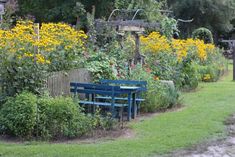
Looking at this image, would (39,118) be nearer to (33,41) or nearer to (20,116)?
(20,116)

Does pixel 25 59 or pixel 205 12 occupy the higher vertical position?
pixel 205 12

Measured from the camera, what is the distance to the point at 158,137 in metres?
8.70

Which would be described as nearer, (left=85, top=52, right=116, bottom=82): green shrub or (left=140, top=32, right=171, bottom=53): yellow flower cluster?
(left=85, top=52, right=116, bottom=82): green shrub

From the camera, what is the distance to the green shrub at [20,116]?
327 inches

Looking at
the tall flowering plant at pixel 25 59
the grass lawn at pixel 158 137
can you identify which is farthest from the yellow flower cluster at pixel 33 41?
the grass lawn at pixel 158 137

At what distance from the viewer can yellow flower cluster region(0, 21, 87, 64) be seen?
905 centimetres

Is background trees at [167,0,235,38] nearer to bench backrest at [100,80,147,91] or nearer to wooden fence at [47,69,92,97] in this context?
bench backrest at [100,80,147,91]

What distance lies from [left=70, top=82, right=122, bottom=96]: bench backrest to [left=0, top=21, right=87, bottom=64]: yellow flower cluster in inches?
34.6

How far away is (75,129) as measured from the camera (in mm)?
8547

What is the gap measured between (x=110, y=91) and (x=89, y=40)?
14.1 feet

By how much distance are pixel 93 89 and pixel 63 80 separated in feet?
2.38

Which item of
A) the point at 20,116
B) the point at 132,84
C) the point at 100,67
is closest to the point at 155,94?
the point at 132,84

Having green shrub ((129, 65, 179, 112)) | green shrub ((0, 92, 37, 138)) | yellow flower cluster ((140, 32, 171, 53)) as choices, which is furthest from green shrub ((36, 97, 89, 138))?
yellow flower cluster ((140, 32, 171, 53))

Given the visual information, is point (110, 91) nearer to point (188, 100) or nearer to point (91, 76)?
point (91, 76)
